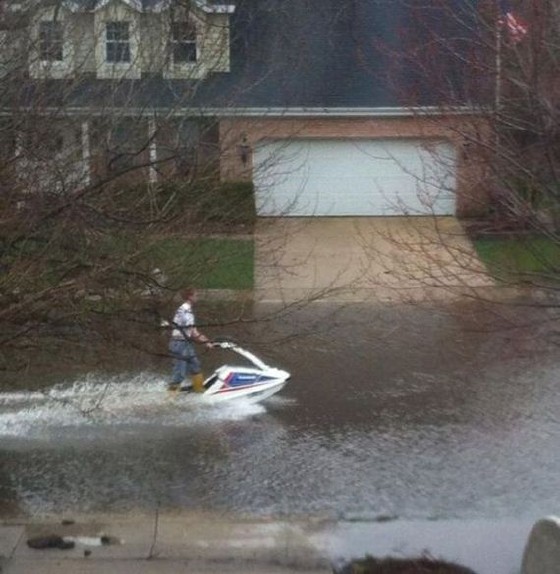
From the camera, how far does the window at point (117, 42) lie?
1156cm

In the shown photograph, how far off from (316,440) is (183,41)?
14.8 ft

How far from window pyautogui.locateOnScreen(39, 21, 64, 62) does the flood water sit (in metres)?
2.85

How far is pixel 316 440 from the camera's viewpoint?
13.5 meters

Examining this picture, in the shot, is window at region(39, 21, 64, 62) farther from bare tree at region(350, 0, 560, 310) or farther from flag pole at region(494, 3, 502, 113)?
flag pole at region(494, 3, 502, 113)

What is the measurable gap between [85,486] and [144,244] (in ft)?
13.5

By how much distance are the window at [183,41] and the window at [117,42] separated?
47 centimetres

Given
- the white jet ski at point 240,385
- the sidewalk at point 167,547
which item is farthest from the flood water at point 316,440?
the sidewalk at point 167,547

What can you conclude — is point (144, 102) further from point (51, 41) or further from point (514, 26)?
point (514, 26)

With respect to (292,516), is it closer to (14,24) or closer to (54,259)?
(54,259)

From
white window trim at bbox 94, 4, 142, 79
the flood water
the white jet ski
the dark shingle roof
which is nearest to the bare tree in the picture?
the dark shingle roof

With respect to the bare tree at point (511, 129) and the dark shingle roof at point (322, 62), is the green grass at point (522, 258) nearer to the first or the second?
the bare tree at point (511, 129)

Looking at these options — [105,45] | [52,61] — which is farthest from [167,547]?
[105,45]

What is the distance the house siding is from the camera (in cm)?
818

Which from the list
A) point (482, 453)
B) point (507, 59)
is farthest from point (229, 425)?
point (507, 59)
